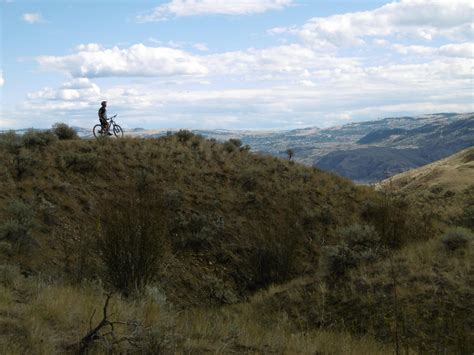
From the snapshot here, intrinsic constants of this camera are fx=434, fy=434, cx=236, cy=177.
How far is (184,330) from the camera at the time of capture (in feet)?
21.7

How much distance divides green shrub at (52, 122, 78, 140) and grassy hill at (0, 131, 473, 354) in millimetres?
2210

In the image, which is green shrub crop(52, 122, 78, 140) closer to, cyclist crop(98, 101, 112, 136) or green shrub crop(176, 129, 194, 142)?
cyclist crop(98, 101, 112, 136)

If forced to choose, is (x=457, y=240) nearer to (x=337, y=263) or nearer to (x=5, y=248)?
(x=337, y=263)

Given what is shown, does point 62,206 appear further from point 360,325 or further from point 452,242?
point 452,242

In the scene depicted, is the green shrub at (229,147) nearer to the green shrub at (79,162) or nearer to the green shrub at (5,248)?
the green shrub at (79,162)

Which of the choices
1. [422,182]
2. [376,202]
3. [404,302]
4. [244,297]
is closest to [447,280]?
[404,302]

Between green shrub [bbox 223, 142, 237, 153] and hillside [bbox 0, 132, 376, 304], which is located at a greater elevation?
green shrub [bbox 223, 142, 237, 153]

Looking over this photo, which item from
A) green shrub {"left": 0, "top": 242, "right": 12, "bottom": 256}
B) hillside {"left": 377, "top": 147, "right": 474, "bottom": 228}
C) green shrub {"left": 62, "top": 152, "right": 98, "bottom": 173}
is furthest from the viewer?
hillside {"left": 377, "top": 147, "right": 474, "bottom": 228}

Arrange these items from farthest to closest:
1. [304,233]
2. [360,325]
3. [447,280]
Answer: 1. [304,233]
2. [447,280]
3. [360,325]

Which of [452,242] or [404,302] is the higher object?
[452,242]

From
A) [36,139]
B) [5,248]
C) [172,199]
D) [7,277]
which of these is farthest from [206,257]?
[36,139]

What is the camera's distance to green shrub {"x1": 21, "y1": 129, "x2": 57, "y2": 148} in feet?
66.0

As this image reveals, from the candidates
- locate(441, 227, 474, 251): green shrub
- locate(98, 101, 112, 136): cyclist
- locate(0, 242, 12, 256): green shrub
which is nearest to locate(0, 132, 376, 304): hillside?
locate(0, 242, 12, 256): green shrub

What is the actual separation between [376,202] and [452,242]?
10.8 meters
